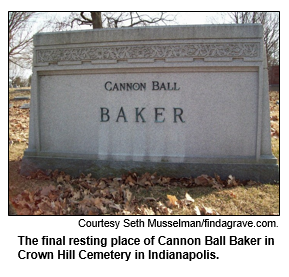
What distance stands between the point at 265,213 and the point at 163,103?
2.26 m

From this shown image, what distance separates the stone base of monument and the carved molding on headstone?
1.74 m

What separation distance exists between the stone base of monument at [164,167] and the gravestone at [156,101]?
0.6 inches

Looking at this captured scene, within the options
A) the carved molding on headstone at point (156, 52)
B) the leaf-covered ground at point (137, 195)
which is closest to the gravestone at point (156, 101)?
the carved molding on headstone at point (156, 52)

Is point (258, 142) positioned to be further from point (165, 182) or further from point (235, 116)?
point (165, 182)

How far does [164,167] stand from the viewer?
445 centimetres

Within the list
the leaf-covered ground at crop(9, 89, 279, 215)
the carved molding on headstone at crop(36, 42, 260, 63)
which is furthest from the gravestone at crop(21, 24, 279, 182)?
the leaf-covered ground at crop(9, 89, 279, 215)

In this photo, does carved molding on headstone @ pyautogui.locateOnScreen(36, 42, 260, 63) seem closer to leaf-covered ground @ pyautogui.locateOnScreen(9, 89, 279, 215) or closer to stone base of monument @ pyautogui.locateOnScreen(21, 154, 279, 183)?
stone base of monument @ pyautogui.locateOnScreen(21, 154, 279, 183)

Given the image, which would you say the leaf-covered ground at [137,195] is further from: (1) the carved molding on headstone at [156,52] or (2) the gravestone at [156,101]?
(1) the carved molding on headstone at [156,52]

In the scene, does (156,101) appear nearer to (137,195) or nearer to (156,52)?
(156,52)

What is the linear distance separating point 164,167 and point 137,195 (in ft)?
2.71

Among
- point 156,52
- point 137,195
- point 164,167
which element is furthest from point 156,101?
point 137,195

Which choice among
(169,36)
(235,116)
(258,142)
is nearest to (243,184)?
(258,142)

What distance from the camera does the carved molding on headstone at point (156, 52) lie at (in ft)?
13.8

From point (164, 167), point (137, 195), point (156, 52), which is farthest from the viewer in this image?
point (164, 167)
